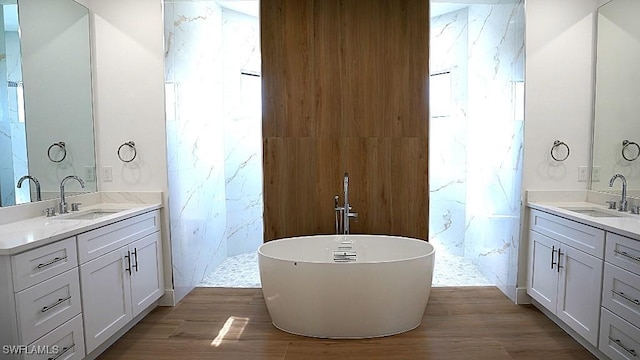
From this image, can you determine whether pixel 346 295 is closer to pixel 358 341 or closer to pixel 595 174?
pixel 358 341

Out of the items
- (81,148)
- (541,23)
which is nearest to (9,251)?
(81,148)

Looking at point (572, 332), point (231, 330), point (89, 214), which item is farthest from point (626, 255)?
point (89, 214)

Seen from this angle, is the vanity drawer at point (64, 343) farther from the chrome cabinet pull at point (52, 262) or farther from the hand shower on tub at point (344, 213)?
the hand shower on tub at point (344, 213)

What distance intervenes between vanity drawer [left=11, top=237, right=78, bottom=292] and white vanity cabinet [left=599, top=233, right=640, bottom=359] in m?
3.01

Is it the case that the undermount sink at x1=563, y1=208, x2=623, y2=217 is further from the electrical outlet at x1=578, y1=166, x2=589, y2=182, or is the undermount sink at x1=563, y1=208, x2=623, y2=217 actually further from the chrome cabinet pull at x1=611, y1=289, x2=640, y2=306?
the chrome cabinet pull at x1=611, y1=289, x2=640, y2=306

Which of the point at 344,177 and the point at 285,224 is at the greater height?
the point at 344,177

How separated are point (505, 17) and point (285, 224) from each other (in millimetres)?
2697

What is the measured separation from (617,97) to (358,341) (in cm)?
263

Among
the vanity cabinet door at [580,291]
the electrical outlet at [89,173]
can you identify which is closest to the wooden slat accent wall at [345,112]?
the vanity cabinet door at [580,291]

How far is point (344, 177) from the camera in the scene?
355cm

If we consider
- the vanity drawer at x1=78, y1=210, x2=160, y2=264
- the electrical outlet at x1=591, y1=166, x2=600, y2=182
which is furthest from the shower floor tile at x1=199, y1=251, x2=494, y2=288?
the electrical outlet at x1=591, y1=166, x2=600, y2=182

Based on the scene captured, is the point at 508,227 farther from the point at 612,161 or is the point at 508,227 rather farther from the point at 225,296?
the point at 225,296

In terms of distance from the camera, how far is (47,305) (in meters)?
2.04

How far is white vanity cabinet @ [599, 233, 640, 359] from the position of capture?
211 centimetres
